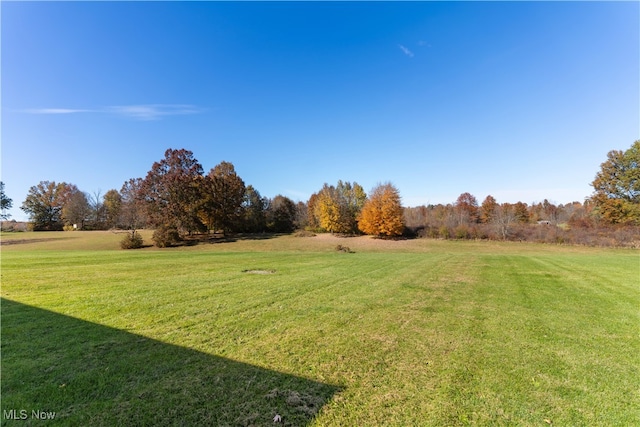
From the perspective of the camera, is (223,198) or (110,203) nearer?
(223,198)

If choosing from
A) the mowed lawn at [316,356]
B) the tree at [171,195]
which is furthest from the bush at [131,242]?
the mowed lawn at [316,356]

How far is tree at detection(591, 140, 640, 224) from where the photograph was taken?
3925 cm

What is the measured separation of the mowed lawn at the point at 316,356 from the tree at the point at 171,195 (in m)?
27.1

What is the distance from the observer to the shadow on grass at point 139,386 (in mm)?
2969

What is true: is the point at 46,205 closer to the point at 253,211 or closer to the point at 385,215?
the point at 253,211

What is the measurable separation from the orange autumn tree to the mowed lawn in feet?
109

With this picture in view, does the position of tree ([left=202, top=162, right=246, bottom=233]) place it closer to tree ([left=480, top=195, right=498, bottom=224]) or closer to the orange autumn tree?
the orange autumn tree

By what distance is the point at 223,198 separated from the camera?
141 ft

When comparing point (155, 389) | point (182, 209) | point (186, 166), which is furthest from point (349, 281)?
point (186, 166)

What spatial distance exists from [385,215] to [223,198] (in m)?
25.7

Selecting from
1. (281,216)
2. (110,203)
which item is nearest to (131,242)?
(281,216)

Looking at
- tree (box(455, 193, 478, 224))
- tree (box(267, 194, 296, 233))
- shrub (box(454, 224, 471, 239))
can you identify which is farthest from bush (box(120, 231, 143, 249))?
tree (box(455, 193, 478, 224))

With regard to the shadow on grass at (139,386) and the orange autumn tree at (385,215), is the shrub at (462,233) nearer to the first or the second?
the orange autumn tree at (385,215)

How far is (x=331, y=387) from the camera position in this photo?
3.66m
